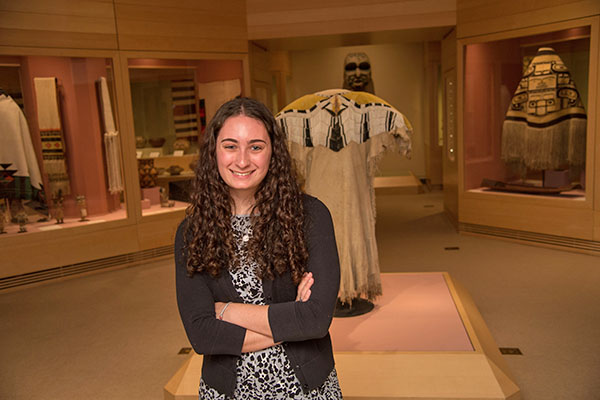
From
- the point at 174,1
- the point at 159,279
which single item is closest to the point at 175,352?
the point at 159,279

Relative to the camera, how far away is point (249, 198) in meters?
1.52

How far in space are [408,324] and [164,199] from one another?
3.62 metres

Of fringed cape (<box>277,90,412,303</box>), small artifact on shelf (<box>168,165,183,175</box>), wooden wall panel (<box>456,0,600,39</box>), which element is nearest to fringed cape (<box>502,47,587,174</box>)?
wooden wall panel (<box>456,0,600,39</box>)

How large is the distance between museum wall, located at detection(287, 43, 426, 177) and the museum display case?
511cm

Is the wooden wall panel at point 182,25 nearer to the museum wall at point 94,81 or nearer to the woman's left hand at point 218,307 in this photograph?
the museum wall at point 94,81

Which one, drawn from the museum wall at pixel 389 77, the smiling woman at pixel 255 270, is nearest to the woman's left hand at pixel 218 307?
the smiling woman at pixel 255 270

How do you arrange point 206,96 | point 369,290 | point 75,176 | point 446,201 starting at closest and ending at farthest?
point 369,290, point 75,176, point 206,96, point 446,201

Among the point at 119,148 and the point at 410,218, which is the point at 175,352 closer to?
the point at 119,148

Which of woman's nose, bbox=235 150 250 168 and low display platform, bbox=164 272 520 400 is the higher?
woman's nose, bbox=235 150 250 168

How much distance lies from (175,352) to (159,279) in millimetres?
1740

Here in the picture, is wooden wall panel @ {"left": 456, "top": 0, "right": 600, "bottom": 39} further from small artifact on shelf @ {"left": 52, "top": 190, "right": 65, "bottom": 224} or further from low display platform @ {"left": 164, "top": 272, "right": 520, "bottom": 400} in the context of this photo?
small artifact on shelf @ {"left": 52, "top": 190, "right": 65, "bottom": 224}

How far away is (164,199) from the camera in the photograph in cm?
608

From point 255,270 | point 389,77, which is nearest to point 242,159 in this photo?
point 255,270

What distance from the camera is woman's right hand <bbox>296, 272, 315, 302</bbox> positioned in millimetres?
1449
